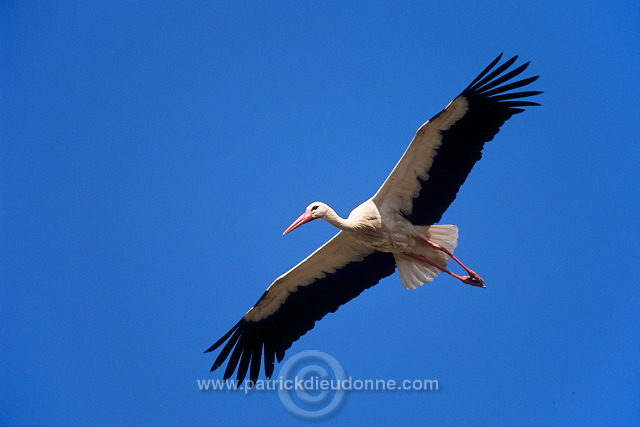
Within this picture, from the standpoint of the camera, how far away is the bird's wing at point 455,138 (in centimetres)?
677

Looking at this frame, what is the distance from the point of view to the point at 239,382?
7645 millimetres

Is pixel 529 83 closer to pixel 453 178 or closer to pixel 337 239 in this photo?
pixel 453 178

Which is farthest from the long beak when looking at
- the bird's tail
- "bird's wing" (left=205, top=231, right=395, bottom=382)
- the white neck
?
the bird's tail

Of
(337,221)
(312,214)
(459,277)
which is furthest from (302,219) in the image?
(459,277)

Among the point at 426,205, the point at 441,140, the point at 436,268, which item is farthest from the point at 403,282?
the point at 441,140

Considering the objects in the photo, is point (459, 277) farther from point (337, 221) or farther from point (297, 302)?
point (297, 302)

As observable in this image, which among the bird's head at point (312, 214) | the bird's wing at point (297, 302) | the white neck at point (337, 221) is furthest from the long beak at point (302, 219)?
the bird's wing at point (297, 302)

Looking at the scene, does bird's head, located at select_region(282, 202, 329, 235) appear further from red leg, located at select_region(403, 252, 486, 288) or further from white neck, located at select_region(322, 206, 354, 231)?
red leg, located at select_region(403, 252, 486, 288)

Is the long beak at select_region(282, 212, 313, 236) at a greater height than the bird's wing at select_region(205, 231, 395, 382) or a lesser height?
greater

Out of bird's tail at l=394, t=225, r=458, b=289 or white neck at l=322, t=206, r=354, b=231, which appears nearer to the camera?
white neck at l=322, t=206, r=354, b=231

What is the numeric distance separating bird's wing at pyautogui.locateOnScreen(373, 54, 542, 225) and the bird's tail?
0.32 m

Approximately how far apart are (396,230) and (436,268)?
61 cm

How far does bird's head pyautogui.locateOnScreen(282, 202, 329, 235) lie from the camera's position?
7098mm

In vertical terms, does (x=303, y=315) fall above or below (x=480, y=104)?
below
